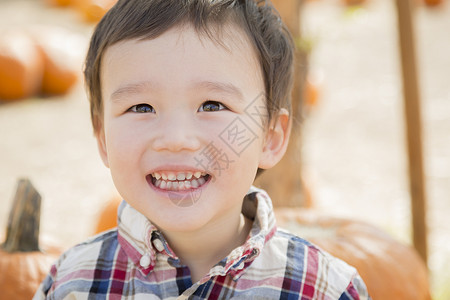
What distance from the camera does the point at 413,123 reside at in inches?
101

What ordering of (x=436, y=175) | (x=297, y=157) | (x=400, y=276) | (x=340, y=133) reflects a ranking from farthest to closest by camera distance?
(x=340, y=133), (x=436, y=175), (x=297, y=157), (x=400, y=276)

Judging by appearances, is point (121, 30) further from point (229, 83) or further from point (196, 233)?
point (196, 233)

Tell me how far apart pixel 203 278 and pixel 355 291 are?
1.35 ft

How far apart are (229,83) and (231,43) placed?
0.10 metres

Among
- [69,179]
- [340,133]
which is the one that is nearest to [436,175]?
[340,133]

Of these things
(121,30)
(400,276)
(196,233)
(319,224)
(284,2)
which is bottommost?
(400,276)

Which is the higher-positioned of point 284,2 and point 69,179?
point 284,2

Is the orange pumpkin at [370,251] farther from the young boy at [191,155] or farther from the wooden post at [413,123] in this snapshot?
the young boy at [191,155]

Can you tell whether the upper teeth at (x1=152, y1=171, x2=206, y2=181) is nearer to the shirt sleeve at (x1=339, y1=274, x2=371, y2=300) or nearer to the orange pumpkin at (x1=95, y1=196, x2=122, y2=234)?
the shirt sleeve at (x1=339, y1=274, x2=371, y2=300)

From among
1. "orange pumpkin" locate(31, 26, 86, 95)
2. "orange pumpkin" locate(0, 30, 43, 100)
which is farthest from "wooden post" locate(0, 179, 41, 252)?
"orange pumpkin" locate(31, 26, 86, 95)

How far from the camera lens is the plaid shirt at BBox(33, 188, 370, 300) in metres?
1.45

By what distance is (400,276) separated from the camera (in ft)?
6.84

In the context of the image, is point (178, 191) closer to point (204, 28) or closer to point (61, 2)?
point (204, 28)

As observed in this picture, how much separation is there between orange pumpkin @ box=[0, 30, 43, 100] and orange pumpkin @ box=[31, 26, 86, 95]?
3.9 inches
